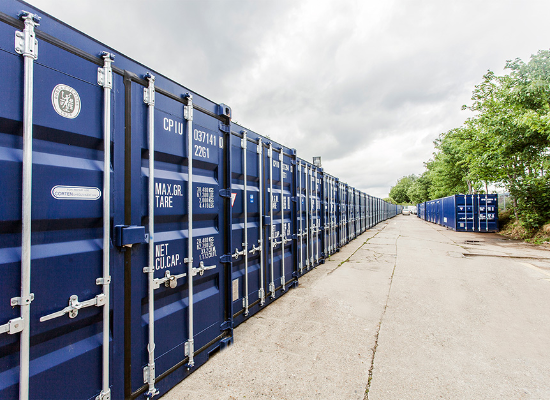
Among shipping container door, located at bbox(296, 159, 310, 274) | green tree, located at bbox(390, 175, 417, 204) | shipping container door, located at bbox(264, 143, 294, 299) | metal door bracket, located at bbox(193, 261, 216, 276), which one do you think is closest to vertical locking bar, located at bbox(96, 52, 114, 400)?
metal door bracket, located at bbox(193, 261, 216, 276)

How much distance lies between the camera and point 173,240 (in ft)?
8.94

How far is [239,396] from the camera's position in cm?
254

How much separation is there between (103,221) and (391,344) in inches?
149

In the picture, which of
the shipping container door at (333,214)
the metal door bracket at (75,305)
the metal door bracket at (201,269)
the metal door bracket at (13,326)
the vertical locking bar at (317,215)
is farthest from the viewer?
the shipping container door at (333,214)

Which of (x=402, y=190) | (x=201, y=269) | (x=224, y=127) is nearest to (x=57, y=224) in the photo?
(x=201, y=269)

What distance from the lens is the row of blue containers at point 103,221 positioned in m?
1.64

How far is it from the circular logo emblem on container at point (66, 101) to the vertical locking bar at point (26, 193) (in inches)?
6.4

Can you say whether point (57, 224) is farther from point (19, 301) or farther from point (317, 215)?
point (317, 215)

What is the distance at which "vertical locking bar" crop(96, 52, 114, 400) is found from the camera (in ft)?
6.64

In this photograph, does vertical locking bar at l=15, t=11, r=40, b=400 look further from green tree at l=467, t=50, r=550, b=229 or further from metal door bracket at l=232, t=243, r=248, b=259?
green tree at l=467, t=50, r=550, b=229

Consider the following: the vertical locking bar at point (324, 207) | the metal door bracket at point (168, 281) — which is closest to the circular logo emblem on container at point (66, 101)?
the metal door bracket at point (168, 281)

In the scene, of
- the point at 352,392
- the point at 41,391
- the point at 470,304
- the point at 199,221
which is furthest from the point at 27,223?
the point at 470,304

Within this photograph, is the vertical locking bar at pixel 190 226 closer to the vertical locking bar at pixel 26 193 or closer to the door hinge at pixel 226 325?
the door hinge at pixel 226 325

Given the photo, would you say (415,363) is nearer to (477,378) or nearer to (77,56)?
(477,378)
